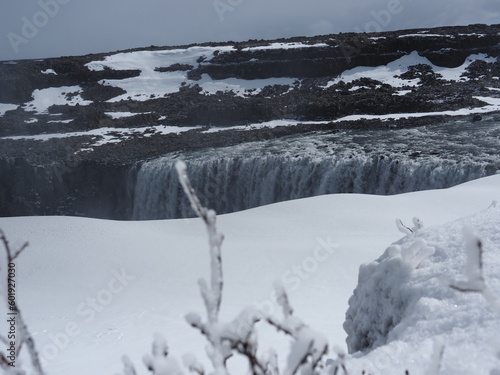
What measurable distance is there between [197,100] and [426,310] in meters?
34.7

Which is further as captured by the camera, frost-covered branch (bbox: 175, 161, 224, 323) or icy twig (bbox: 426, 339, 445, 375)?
icy twig (bbox: 426, 339, 445, 375)

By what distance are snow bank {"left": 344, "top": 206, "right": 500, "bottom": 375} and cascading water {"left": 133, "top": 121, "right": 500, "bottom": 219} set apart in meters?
14.1

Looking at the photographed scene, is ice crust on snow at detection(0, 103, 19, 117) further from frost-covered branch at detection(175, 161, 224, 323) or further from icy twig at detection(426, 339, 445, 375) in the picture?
icy twig at detection(426, 339, 445, 375)

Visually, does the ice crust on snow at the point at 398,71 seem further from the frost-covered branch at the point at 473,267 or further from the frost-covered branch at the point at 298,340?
the frost-covered branch at the point at 473,267

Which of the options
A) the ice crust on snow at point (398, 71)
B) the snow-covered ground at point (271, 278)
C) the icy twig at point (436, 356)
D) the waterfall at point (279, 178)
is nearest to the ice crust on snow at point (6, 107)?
the waterfall at point (279, 178)

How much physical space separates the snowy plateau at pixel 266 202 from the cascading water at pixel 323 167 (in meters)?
0.09

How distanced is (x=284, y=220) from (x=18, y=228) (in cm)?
545

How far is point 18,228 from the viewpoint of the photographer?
886 cm

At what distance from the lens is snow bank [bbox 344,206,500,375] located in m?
1.65

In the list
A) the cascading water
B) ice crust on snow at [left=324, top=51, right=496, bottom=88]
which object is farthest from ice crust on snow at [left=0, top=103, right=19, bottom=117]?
ice crust on snow at [left=324, top=51, right=496, bottom=88]

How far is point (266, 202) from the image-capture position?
2023 centimetres

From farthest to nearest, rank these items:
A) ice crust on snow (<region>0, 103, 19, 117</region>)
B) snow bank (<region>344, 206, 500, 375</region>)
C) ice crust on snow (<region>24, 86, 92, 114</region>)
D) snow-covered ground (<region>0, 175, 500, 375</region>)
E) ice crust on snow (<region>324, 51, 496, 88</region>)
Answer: ice crust on snow (<region>24, 86, 92, 114</region>) < ice crust on snow (<region>0, 103, 19, 117</region>) < ice crust on snow (<region>324, 51, 496, 88</region>) < snow-covered ground (<region>0, 175, 500, 375</region>) < snow bank (<region>344, 206, 500, 375</region>)

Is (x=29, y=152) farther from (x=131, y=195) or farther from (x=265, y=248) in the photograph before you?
(x=265, y=248)

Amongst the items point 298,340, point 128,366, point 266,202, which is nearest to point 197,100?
point 266,202
